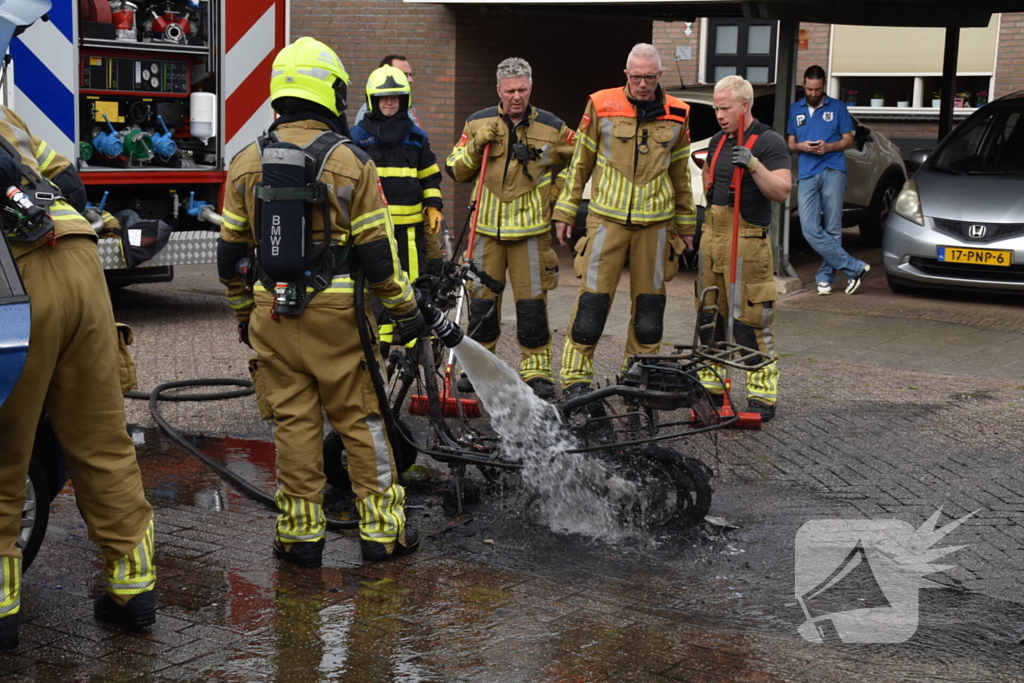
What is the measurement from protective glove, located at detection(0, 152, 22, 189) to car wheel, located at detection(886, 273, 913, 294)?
8.94 metres

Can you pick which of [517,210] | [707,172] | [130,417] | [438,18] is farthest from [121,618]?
[438,18]

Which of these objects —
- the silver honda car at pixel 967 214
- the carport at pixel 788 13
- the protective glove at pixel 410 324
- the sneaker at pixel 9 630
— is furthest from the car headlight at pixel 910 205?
the sneaker at pixel 9 630

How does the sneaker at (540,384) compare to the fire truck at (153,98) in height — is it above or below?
below

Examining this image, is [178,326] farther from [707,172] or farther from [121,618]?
[121,618]

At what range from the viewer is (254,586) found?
488 centimetres

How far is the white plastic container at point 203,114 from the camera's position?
1016cm

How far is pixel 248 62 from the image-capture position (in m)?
10.3

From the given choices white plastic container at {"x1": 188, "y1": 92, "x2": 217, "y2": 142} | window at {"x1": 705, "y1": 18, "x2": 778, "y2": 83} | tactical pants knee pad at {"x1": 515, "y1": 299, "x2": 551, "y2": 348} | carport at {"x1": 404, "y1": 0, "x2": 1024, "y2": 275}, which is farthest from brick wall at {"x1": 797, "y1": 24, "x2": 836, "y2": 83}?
tactical pants knee pad at {"x1": 515, "y1": 299, "x2": 551, "y2": 348}

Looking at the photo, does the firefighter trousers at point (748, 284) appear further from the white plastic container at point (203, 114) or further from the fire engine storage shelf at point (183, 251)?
the white plastic container at point (203, 114)

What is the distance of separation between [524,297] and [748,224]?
1.45 m

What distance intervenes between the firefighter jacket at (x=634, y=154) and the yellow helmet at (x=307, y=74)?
9.25 ft

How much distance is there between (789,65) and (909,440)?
563 cm

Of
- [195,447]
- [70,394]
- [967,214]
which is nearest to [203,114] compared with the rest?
[195,447]

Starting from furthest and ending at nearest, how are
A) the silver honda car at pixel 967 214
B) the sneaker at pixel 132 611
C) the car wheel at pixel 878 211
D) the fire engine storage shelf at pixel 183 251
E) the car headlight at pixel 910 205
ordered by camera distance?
1. the car wheel at pixel 878 211
2. the car headlight at pixel 910 205
3. the silver honda car at pixel 967 214
4. the fire engine storage shelf at pixel 183 251
5. the sneaker at pixel 132 611
